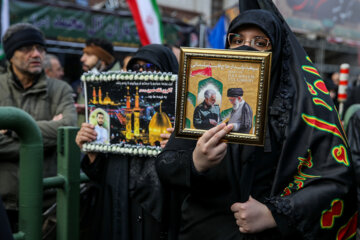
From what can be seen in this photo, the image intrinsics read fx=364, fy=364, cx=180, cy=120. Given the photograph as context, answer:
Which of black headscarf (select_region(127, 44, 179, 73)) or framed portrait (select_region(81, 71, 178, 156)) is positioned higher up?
black headscarf (select_region(127, 44, 179, 73))

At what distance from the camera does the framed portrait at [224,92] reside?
1273 millimetres

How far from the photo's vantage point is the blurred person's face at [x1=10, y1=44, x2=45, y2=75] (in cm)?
270

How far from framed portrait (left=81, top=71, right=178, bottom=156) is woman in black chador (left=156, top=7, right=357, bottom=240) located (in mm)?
358

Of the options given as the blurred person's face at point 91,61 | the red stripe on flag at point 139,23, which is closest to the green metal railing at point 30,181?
the blurred person's face at point 91,61

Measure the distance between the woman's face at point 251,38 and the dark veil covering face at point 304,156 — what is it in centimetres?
3

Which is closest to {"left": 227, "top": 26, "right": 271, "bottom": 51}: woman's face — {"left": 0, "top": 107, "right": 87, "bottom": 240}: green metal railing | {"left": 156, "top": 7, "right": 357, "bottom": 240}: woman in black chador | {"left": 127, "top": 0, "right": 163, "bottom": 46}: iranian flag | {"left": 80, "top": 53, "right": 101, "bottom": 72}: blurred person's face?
{"left": 156, "top": 7, "right": 357, "bottom": 240}: woman in black chador

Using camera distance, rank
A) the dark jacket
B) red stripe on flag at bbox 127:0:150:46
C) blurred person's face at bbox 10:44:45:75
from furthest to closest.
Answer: red stripe on flag at bbox 127:0:150:46 < blurred person's face at bbox 10:44:45:75 < the dark jacket

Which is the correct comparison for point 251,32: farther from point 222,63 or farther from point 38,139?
point 38,139

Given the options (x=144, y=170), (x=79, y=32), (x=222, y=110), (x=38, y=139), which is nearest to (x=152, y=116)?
(x=144, y=170)

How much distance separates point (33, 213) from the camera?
1.86m

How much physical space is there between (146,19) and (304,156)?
151 inches

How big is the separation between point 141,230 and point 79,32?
22.8ft

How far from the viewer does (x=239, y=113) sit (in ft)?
4.23

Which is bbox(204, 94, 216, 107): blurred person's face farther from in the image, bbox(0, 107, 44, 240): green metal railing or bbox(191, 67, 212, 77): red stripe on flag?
bbox(0, 107, 44, 240): green metal railing
